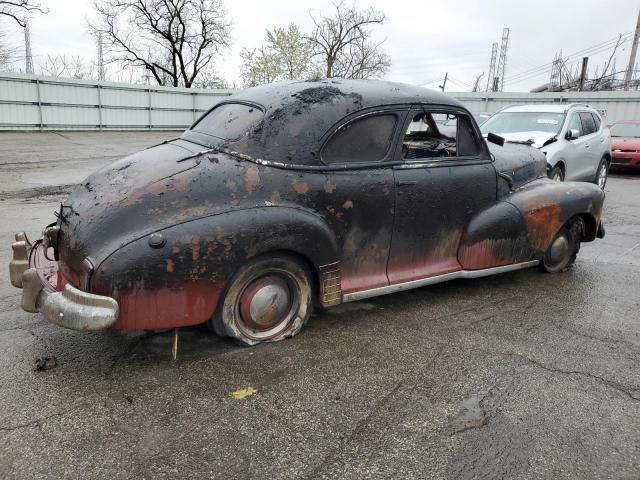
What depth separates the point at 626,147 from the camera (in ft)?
45.9

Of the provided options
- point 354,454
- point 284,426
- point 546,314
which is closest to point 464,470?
point 354,454

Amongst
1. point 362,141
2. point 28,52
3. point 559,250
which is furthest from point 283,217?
point 28,52

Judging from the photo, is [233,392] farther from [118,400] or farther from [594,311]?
[594,311]

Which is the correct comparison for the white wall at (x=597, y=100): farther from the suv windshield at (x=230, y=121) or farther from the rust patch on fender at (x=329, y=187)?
the rust patch on fender at (x=329, y=187)

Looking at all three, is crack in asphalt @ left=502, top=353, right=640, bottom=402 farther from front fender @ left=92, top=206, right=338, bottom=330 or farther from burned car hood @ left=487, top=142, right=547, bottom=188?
burned car hood @ left=487, top=142, right=547, bottom=188

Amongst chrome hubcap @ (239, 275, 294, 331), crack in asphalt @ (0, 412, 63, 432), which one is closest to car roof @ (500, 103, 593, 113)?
chrome hubcap @ (239, 275, 294, 331)

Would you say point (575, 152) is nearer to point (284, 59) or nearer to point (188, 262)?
point (188, 262)

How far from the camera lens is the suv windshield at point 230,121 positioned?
143 inches

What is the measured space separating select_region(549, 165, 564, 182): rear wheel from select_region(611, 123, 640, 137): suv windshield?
7690 millimetres

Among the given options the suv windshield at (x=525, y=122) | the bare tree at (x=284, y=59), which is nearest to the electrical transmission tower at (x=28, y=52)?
the bare tree at (x=284, y=59)

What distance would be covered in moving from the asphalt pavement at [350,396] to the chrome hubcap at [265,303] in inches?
7.2

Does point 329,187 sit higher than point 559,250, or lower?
higher

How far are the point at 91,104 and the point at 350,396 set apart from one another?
21.3 m

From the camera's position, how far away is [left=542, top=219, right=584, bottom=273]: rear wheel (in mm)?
5141
